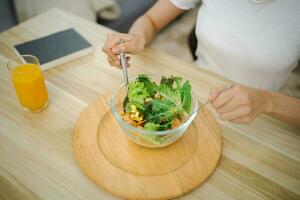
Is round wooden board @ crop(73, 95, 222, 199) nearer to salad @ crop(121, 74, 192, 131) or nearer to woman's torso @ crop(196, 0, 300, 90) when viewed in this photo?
salad @ crop(121, 74, 192, 131)

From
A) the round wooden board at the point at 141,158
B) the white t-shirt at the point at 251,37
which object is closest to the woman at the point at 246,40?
the white t-shirt at the point at 251,37

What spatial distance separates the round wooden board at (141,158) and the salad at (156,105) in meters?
0.08

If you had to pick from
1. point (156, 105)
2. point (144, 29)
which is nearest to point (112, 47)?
point (144, 29)

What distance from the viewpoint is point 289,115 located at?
0.88 meters

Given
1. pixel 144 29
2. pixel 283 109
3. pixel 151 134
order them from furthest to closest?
pixel 144 29
pixel 283 109
pixel 151 134

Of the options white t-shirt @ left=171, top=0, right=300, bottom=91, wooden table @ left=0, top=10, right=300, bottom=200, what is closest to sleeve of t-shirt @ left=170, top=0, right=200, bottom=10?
white t-shirt @ left=171, top=0, right=300, bottom=91

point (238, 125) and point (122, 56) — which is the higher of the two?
point (122, 56)

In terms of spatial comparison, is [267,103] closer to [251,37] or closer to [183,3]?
[251,37]

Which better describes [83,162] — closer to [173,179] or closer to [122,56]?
[173,179]

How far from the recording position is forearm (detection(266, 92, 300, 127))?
2.89 ft

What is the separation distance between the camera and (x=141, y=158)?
0.83 m

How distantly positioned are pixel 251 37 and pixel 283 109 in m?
0.34

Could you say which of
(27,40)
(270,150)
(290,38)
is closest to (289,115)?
(270,150)

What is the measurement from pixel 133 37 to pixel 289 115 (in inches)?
22.5
